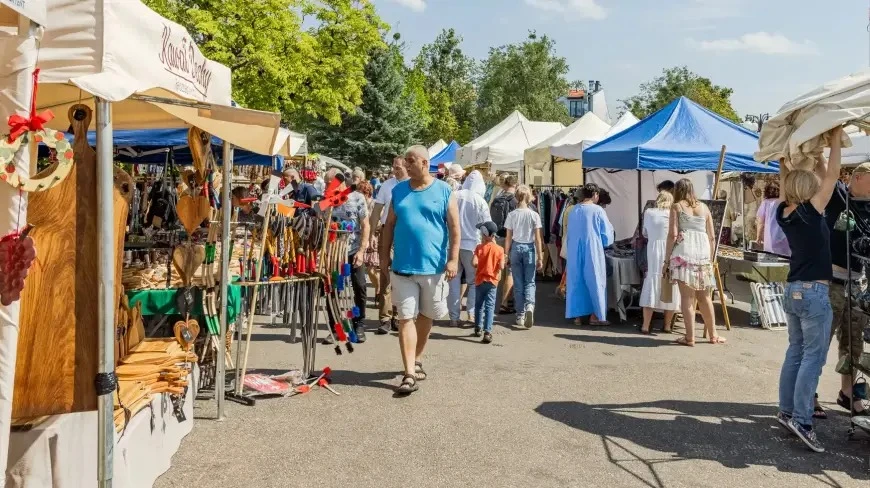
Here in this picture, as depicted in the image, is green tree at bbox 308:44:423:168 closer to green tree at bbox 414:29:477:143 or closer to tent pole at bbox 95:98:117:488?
green tree at bbox 414:29:477:143

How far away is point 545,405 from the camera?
5660 mm

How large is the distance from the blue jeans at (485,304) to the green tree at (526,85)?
142 ft

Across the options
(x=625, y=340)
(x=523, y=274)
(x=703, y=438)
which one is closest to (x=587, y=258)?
(x=523, y=274)

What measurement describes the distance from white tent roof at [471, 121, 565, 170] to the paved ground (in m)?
11.9

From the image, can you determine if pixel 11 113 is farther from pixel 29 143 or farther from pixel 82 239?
pixel 82 239

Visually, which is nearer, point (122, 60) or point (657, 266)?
point (122, 60)

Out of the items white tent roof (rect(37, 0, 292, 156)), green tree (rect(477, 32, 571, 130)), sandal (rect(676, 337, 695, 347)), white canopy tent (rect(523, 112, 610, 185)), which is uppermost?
green tree (rect(477, 32, 571, 130))

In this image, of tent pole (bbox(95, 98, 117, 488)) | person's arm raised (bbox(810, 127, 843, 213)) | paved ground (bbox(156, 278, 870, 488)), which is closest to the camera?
tent pole (bbox(95, 98, 117, 488))

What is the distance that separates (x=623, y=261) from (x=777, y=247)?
2.01 m

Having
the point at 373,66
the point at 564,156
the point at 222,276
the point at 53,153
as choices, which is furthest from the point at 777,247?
the point at 373,66

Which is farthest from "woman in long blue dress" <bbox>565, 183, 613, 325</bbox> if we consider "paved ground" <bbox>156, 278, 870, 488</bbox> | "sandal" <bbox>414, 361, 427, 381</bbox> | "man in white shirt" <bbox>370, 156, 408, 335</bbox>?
"sandal" <bbox>414, 361, 427, 381</bbox>

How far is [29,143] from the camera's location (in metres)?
2.32

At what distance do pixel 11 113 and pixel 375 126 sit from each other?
1500 inches

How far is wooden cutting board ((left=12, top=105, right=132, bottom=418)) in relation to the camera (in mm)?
2854
